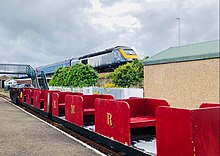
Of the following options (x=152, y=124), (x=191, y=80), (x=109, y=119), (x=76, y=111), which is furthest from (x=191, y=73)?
(x=76, y=111)

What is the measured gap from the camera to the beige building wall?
1.50m

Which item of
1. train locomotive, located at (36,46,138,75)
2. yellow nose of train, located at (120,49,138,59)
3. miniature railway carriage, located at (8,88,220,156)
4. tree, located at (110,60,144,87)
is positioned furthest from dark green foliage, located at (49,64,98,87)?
miniature railway carriage, located at (8,88,220,156)

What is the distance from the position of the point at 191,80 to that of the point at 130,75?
85.6ft

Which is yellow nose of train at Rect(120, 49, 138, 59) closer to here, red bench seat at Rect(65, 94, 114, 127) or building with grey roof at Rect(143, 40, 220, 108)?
red bench seat at Rect(65, 94, 114, 127)

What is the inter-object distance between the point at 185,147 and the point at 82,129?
4195mm

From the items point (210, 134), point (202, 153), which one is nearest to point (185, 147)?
point (202, 153)

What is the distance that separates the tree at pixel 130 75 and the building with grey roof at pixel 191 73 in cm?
2545

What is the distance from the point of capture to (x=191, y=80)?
159 centimetres

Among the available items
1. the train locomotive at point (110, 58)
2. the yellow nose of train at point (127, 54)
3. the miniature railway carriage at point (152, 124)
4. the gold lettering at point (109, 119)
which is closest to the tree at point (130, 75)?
the train locomotive at point (110, 58)

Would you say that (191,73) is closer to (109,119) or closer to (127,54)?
(109,119)

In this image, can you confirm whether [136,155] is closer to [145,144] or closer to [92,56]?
[145,144]

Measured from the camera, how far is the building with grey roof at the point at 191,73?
1501 millimetres

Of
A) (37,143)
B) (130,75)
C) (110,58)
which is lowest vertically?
(37,143)

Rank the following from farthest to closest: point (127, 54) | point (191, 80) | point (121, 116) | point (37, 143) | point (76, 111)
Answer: point (127, 54)
point (76, 111)
point (37, 143)
point (121, 116)
point (191, 80)
